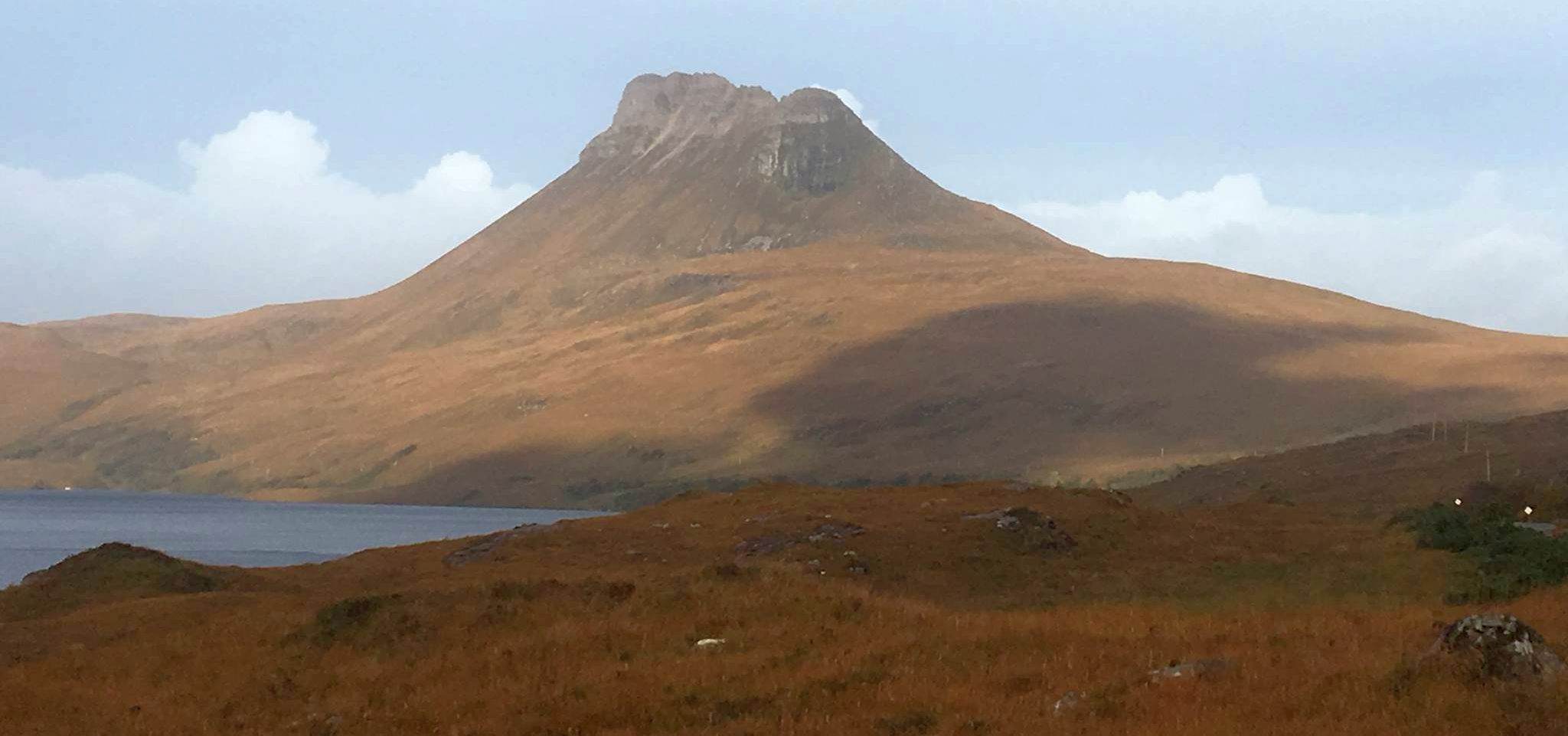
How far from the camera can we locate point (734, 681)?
60.6ft

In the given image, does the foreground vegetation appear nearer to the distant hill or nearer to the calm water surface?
the distant hill

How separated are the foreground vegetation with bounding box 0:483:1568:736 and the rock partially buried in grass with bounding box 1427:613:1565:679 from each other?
0.32 m

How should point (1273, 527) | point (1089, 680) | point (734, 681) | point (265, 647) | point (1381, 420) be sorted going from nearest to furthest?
point (1089, 680)
point (734, 681)
point (265, 647)
point (1273, 527)
point (1381, 420)

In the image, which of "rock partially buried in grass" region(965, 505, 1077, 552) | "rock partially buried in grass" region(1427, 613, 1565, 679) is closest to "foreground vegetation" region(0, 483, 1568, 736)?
"rock partially buried in grass" region(965, 505, 1077, 552)

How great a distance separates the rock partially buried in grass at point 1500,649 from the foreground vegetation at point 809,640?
325mm

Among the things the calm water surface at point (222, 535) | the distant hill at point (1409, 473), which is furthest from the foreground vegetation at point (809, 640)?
the calm water surface at point (222, 535)

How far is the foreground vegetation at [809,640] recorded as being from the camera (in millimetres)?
15828

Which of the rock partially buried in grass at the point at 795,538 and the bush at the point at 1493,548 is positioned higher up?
the bush at the point at 1493,548

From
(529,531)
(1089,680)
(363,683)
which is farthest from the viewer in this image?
(529,531)

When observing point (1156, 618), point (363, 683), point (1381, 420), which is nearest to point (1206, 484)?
point (1156, 618)

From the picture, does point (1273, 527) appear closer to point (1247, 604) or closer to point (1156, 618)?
point (1247, 604)

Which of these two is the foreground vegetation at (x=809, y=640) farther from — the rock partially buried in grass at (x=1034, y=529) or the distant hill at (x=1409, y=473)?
the distant hill at (x=1409, y=473)

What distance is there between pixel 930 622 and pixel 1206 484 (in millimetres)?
77960

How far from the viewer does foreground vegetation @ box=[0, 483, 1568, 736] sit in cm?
1583
